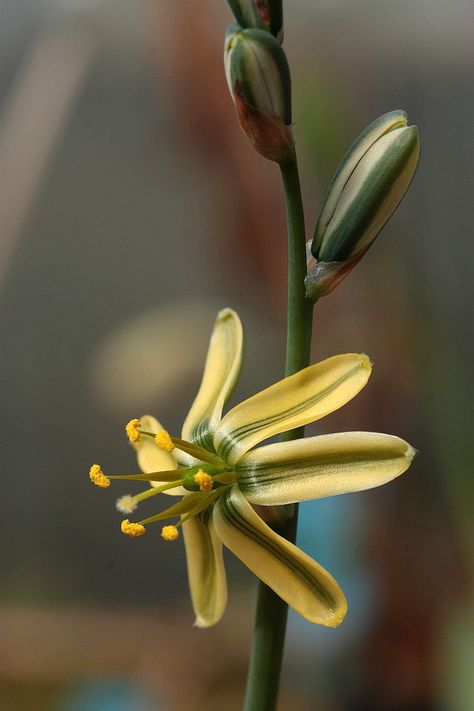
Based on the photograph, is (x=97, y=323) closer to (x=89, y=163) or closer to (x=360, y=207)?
(x=89, y=163)

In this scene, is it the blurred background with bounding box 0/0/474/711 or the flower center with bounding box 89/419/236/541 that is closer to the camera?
the flower center with bounding box 89/419/236/541

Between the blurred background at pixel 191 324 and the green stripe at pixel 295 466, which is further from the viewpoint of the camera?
the blurred background at pixel 191 324

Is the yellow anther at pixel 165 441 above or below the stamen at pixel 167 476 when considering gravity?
above

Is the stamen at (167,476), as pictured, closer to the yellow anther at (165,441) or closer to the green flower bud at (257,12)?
the yellow anther at (165,441)

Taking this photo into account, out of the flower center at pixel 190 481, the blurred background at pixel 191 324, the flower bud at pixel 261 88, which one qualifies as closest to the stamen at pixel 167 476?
the flower center at pixel 190 481

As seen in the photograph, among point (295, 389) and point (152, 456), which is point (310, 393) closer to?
point (295, 389)

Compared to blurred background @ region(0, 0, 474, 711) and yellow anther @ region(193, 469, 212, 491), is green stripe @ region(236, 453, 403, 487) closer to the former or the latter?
yellow anther @ region(193, 469, 212, 491)

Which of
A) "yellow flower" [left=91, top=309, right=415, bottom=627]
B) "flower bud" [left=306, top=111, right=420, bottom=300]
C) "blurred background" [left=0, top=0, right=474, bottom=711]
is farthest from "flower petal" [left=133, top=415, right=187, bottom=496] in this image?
"blurred background" [left=0, top=0, right=474, bottom=711]

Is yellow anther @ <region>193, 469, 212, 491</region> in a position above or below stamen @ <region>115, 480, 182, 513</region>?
above
